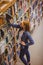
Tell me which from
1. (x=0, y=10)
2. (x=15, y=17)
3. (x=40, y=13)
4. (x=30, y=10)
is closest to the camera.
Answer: (x=0, y=10)

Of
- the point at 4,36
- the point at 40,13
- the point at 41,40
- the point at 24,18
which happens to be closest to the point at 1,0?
the point at 4,36

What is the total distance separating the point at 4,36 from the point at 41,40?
154 cm

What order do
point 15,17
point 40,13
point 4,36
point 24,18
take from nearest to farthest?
point 4,36 → point 15,17 → point 24,18 → point 40,13

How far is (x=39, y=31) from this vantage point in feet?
13.8

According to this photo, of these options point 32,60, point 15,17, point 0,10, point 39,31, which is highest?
point 0,10

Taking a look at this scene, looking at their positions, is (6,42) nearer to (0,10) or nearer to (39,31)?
(0,10)

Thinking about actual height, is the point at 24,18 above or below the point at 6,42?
above

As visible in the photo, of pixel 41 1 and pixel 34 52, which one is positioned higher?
pixel 41 1

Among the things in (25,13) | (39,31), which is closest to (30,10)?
(25,13)

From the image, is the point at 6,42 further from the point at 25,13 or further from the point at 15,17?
the point at 25,13

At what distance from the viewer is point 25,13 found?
359 cm

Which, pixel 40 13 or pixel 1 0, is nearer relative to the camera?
pixel 1 0

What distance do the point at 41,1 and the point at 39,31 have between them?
93 centimetres

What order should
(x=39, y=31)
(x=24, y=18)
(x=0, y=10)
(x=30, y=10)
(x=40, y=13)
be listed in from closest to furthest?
(x=0, y=10) → (x=24, y=18) → (x=30, y=10) → (x=39, y=31) → (x=40, y=13)
